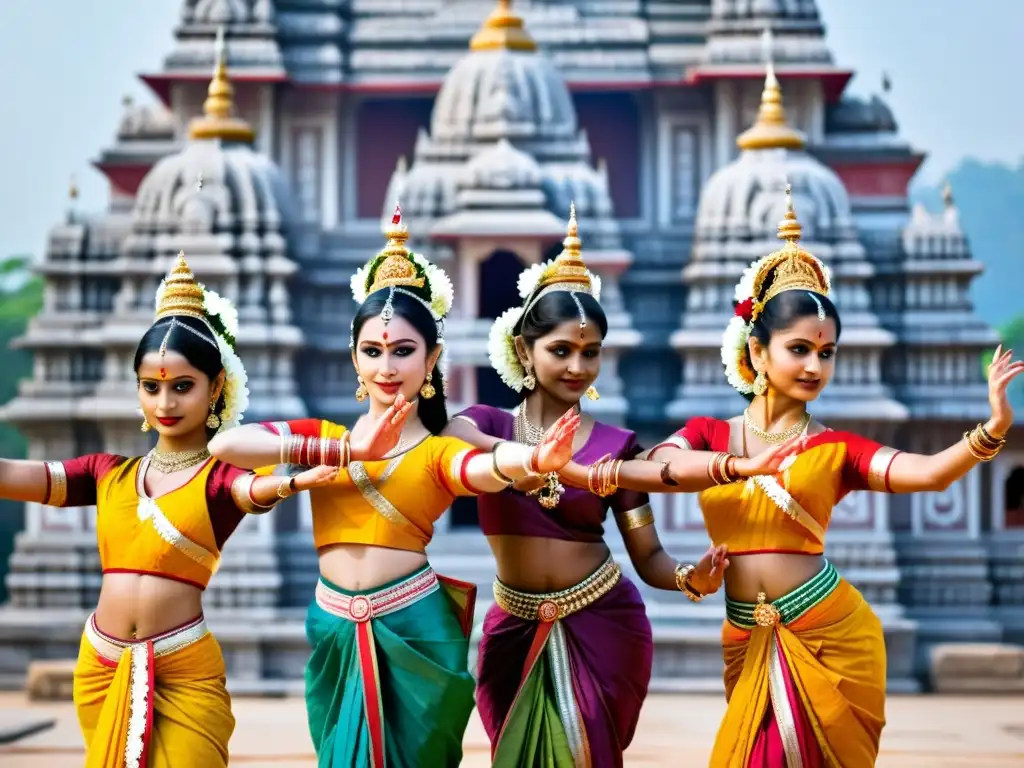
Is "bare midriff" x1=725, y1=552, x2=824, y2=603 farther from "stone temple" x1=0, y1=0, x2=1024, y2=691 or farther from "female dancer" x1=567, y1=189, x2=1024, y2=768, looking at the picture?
"stone temple" x1=0, y1=0, x2=1024, y2=691

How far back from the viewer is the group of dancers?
22.9ft

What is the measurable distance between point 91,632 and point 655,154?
1452 centimetres

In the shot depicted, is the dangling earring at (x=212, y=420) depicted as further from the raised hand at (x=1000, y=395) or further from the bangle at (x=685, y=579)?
the raised hand at (x=1000, y=395)

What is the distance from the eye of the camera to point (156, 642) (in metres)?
7.12

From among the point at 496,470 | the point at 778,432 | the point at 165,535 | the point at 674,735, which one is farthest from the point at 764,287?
the point at 674,735

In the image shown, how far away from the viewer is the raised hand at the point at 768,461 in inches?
263

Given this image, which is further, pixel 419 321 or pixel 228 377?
pixel 228 377

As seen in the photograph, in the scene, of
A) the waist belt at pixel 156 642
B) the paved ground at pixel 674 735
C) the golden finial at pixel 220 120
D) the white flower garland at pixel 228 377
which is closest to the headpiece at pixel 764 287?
the white flower garland at pixel 228 377

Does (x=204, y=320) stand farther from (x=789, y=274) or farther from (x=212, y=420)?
(x=789, y=274)

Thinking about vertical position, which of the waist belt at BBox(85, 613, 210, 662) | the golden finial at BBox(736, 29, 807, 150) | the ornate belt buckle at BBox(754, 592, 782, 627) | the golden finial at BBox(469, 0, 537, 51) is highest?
the golden finial at BBox(469, 0, 537, 51)

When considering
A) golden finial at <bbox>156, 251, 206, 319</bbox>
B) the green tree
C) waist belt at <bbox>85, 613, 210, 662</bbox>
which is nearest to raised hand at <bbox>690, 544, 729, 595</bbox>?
waist belt at <bbox>85, 613, 210, 662</bbox>

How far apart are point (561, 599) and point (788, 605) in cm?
78

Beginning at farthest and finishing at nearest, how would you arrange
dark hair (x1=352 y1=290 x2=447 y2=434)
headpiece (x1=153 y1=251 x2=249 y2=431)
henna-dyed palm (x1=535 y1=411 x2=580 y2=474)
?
headpiece (x1=153 y1=251 x2=249 y2=431)
dark hair (x1=352 y1=290 x2=447 y2=434)
henna-dyed palm (x1=535 y1=411 x2=580 y2=474)

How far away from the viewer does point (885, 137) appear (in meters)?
21.2
